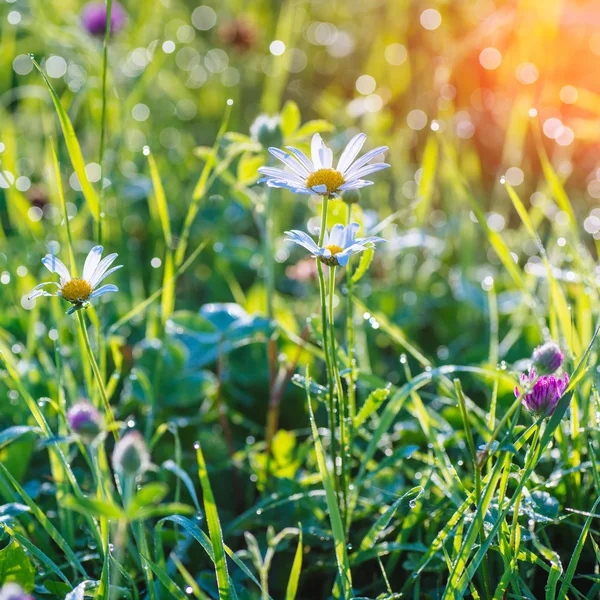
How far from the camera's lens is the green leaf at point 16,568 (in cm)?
87

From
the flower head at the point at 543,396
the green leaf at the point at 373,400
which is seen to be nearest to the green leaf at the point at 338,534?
the green leaf at the point at 373,400

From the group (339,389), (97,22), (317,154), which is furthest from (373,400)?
(97,22)

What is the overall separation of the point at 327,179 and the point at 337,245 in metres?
0.08

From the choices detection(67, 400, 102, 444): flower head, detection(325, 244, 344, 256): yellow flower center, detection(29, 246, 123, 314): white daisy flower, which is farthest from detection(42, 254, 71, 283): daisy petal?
detection(325, 244, 344, 256): yellow flower center

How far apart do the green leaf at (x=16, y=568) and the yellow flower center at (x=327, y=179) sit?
57 cm

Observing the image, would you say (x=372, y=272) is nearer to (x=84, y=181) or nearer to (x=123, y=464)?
(x=84, y=181)

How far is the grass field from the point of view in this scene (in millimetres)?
868

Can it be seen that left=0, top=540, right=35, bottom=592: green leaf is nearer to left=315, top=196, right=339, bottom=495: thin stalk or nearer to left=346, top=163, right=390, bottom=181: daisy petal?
left=315, top=196, right=339, bottom=495: thin stalk

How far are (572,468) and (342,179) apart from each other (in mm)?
487

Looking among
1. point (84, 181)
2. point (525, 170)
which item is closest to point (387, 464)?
point (84, 181)

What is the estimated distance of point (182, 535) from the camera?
3.51 feet

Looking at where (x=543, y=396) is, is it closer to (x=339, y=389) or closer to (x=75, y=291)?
(x=339, y=389)

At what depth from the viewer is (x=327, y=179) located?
852 millimetres

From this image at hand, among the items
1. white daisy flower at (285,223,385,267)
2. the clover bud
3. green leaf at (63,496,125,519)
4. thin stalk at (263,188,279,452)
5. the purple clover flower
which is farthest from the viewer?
the purple clover flower
